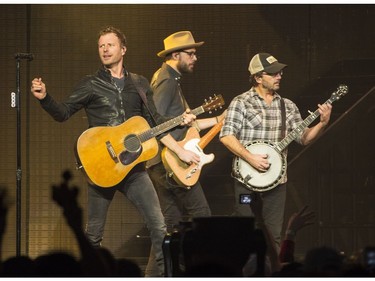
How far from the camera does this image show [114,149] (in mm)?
9898

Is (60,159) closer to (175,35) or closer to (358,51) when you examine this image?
(175,35)

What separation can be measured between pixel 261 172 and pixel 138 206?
113 centimetres

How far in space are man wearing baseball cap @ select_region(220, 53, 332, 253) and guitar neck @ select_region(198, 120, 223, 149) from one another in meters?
0.51

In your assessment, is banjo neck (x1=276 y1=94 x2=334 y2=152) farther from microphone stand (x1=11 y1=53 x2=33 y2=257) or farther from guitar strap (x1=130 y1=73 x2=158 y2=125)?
microphone stand (x1=11 y1=53 x2=33 y2=257)

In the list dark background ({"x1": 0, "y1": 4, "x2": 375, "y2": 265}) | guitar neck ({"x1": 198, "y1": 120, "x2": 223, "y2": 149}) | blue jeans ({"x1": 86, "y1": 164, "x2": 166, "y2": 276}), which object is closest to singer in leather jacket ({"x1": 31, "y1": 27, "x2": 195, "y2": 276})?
blue jeans ({"x1": 86, "y1": 164, "x2": 166, "y2": 276})

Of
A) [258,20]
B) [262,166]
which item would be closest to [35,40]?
[258,20]

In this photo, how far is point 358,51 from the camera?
37.6 feet

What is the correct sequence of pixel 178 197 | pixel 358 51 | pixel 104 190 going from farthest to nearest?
pixel 358 51
pixel 178 197
pixel 104 190

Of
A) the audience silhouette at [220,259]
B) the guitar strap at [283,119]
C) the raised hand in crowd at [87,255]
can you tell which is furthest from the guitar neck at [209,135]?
the audience silhouette at [220,259]

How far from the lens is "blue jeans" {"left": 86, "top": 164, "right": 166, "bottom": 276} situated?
964 centimetres

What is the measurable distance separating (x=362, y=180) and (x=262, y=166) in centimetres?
177

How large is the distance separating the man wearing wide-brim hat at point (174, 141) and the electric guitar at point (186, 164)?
0.14ft

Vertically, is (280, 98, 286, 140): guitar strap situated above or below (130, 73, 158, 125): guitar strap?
below

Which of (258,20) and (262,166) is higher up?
(258,20)
